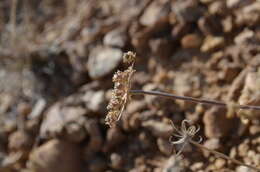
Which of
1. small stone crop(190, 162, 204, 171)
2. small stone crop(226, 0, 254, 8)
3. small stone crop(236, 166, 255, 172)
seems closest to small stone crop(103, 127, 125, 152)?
small stone crop(190, 162, 204, 171)

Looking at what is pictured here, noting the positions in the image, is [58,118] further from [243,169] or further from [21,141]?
[243,169]

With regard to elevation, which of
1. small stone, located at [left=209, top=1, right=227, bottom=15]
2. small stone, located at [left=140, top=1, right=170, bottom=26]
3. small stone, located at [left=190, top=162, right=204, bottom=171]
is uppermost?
small stone, located at [left=140, top=1, right=170, bottom=26]

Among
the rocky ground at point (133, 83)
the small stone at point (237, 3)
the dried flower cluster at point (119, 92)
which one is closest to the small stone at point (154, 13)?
the rocky ground at point (133, 83)

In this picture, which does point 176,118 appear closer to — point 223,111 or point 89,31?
point 223,111

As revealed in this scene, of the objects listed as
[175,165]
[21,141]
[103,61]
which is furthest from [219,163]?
[21,141]

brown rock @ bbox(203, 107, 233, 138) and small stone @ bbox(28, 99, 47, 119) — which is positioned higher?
small stone @ bbox(28, 99, 47, 119)

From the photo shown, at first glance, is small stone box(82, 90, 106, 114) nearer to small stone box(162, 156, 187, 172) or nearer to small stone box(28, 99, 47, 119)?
small stone box(28, 99, 47, 119)

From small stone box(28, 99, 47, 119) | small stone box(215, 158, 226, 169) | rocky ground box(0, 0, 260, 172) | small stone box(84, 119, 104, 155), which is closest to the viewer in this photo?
small stone box(215, 158, 226, 169)

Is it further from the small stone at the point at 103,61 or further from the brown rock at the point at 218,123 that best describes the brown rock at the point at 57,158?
the brown rock at the point at 218,123
